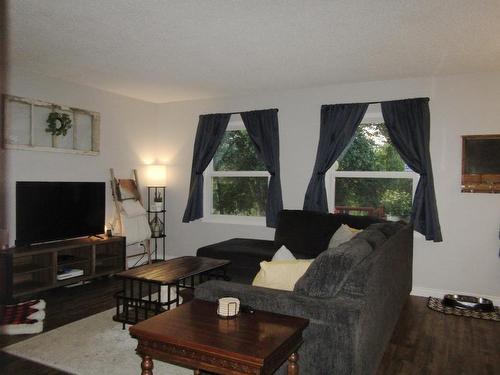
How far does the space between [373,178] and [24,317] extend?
3.90 metres

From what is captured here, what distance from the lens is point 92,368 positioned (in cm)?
267

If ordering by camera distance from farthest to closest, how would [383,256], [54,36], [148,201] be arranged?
[148,201] < [54,36] < [383,256]

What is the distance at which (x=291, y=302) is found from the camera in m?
2.06

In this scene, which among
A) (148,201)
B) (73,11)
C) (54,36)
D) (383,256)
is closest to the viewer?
(383,256)

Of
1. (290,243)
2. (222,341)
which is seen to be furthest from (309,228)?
(222,341)

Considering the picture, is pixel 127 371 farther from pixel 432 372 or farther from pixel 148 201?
pixel 148 201

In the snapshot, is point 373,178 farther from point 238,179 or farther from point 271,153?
point 238,179

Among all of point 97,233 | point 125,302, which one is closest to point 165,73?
point 97,233

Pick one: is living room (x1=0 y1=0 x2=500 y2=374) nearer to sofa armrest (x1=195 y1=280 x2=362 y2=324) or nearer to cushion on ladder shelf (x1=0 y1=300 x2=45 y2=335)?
cushion on ladder shelf (x1=0 y1=300 x2=45 y2=335)

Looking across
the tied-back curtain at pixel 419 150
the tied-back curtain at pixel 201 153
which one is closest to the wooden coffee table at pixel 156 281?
the tied-back curtain at pixel 201 153

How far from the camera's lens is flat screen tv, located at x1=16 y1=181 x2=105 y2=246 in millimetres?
4168

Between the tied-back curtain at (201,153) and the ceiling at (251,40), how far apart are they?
86 cm

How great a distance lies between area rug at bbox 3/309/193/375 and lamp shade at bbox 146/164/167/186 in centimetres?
279

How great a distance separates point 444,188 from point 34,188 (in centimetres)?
443
